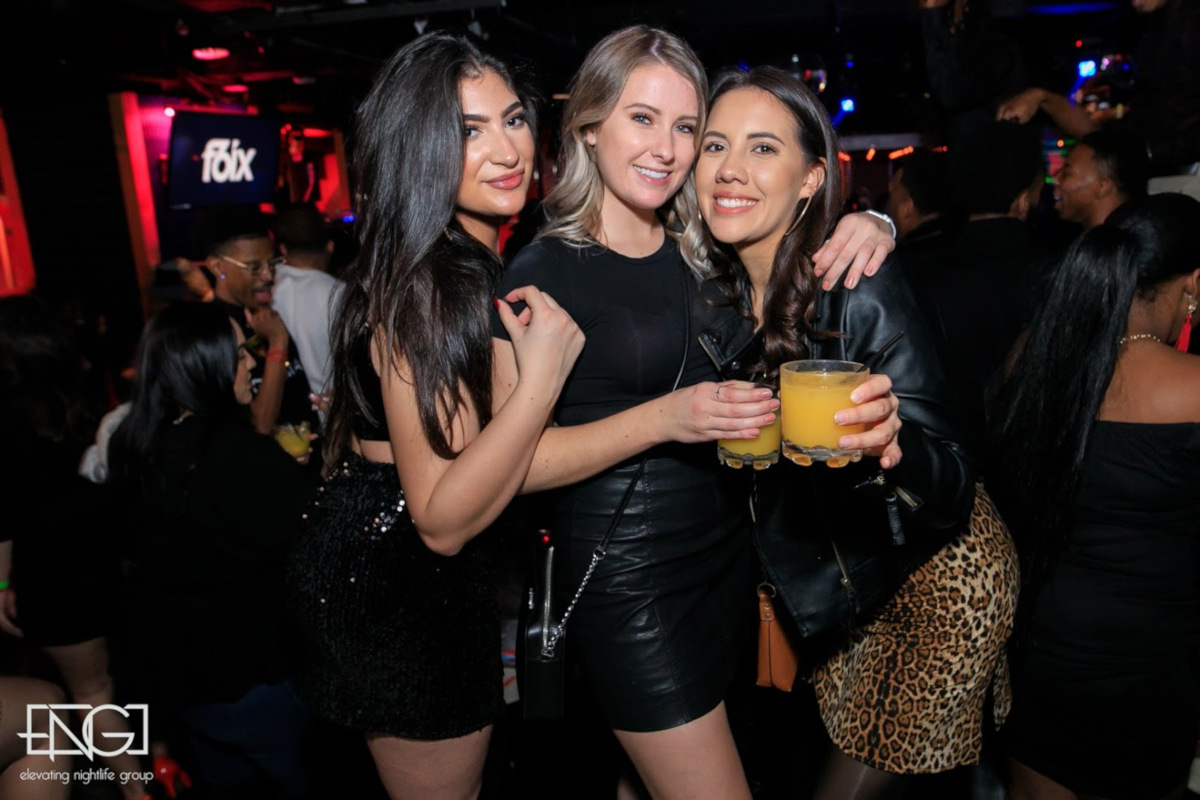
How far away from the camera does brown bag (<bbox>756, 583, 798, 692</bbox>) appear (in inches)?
83.2

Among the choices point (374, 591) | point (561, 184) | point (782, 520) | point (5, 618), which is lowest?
point (5, 618)

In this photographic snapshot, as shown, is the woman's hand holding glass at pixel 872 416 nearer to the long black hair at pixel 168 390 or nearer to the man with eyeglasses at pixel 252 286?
the long black hair at pixel 168 390

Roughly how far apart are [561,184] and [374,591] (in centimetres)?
109

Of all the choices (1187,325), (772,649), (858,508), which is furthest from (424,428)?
(1187,325)

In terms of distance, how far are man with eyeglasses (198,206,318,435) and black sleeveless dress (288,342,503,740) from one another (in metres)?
2.20

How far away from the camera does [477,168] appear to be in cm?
187

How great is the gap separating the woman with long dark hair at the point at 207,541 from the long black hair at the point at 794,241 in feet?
4.61

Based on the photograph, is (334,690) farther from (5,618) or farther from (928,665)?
(5,618)

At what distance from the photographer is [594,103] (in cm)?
200

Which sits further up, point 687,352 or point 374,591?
point 687,352

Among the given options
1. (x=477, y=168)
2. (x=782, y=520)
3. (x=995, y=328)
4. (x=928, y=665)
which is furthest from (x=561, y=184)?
(x=995, y=328)

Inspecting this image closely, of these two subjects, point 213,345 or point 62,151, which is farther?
point 62,151

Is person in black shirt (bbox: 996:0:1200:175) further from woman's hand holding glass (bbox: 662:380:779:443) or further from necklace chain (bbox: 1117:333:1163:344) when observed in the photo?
woman's hand holding glass (bbox: 662:380:779:443)

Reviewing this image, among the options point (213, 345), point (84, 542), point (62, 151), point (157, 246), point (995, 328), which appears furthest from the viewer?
point (157, 246)
